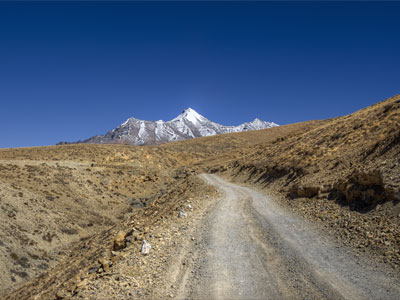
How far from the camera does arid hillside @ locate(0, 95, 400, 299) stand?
32.0 ft

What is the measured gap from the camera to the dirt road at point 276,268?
682 cm

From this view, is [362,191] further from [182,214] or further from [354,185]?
[182,214]

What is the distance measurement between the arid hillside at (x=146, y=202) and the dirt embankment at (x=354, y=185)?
6 centimetres

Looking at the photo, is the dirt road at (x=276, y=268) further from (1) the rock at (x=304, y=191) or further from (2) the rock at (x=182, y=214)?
(1) the rock at (x=304, y=191)

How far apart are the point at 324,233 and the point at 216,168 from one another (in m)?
38.2

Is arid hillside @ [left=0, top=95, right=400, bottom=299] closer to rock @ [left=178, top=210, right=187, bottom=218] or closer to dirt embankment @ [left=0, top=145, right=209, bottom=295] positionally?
dirt embankment @ [left=0, top=145, right=209, bottom=295]

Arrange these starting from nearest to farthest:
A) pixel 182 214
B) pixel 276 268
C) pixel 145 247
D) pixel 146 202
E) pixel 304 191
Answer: pixel 276 268 < pixel 145 247 < pixel 182 214 < pixel 304 191 < pixel 146 202

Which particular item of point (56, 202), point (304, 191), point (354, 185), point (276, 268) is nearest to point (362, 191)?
point (354, 185)

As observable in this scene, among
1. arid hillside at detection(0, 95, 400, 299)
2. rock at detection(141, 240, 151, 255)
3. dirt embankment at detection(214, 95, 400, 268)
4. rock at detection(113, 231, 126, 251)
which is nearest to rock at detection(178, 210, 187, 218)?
arid hillside at detection(0, 95, 400, 299)

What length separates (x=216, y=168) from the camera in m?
49.1

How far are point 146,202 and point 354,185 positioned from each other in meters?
30.4

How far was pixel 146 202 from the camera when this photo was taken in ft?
126

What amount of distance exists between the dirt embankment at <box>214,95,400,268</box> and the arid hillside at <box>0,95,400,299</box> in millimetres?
55

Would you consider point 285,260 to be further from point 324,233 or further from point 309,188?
point 309,188
